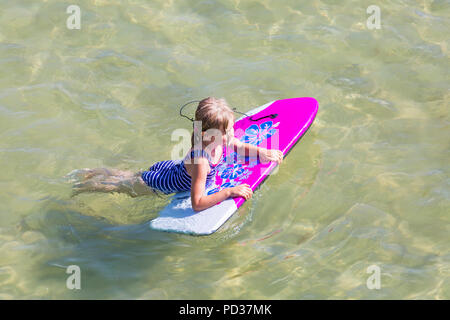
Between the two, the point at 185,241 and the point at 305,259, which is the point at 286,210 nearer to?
the point at 305,259

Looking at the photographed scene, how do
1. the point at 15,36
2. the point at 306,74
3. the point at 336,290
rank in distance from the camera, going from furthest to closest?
the point at 15,36, the point at 306,74, the point at 336,290

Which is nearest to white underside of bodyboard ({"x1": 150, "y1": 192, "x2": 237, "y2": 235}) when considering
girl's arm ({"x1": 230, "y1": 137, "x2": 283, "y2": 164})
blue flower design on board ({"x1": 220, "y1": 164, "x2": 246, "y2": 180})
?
blue flower design on board ({"x1": 220, "y1": 164, "x2": 246, "y2": 180})

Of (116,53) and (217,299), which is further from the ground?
(116,53)

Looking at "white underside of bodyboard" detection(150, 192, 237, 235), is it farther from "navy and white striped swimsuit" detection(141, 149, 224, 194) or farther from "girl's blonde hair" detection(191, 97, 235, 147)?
"girl's blonde hair" detection(191, 97, 235, 147)

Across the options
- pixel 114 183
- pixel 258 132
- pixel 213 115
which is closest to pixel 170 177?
pixel 114 183

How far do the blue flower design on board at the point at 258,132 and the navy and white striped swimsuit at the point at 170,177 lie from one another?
0.53 m

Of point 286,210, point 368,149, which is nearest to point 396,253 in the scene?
point 286,210

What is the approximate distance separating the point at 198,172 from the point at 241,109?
1.79 meters

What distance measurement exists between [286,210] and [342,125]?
1.33m

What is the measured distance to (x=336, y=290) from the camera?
3822 mm

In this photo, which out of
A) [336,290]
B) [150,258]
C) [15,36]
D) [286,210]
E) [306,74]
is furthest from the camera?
[15,36]

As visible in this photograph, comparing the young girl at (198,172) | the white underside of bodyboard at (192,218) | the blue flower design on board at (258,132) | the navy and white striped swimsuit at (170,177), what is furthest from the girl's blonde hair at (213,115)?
the blue flower design on board at (258,132)

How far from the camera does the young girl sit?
3.95 metres

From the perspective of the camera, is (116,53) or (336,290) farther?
(116,53)
